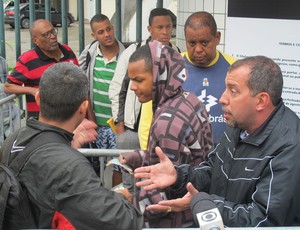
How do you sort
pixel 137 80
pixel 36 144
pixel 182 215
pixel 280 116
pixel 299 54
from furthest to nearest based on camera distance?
pixel 299 54 < pixel 137 80 < pixel 182 215 < pixel 280 116 < pixel 36 144

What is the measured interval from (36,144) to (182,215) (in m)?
1.01

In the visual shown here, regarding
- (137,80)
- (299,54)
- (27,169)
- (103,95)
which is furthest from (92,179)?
(103,95)

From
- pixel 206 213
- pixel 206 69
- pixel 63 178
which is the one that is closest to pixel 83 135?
pixel 63 178

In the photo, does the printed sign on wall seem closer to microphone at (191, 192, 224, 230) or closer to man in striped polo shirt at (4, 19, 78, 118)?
man in striped polo shirt at (4, 19, 78, 118)

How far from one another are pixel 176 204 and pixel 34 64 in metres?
3.06

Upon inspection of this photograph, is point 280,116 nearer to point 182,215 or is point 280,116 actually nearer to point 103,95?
point 182,215

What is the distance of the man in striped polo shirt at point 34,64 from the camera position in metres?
4.92

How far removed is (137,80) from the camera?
113 inches

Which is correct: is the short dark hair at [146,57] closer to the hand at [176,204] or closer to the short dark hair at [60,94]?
the short dark hair at [60,94]

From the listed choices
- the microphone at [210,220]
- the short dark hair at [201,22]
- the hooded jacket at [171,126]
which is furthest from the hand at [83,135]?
the short dark hair at [201,22]

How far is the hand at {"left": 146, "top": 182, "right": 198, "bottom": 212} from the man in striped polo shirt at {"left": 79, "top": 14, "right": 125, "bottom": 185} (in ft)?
7.60

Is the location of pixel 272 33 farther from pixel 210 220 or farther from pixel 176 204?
pixel 210 220

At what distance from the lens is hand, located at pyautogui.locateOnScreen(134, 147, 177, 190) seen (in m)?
2.44

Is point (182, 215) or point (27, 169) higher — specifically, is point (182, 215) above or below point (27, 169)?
below
